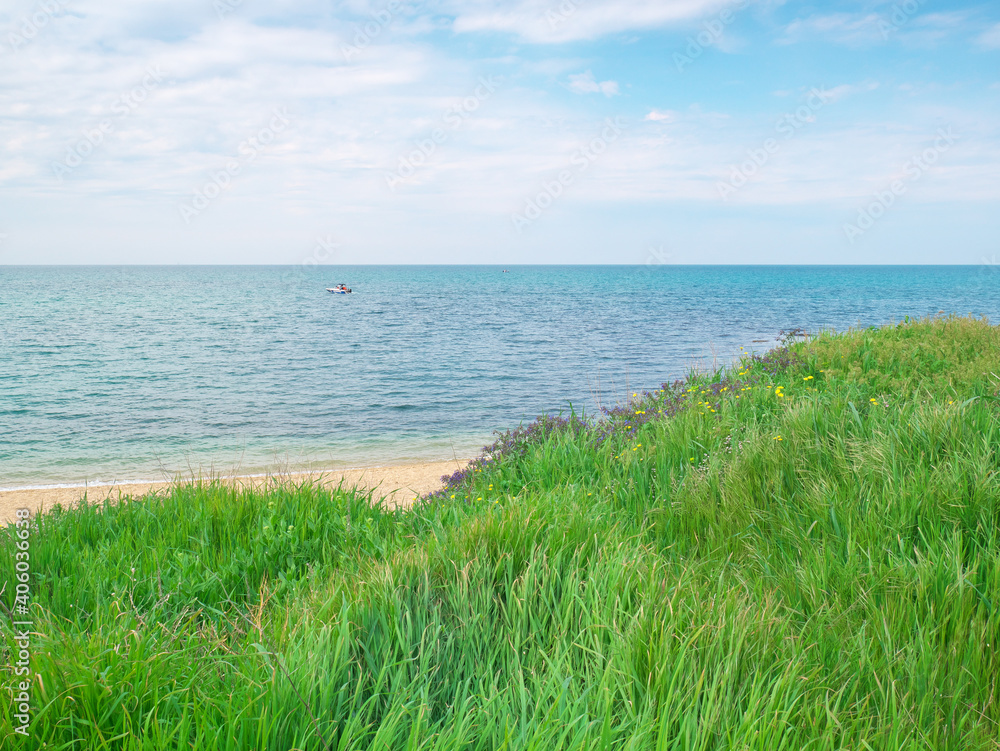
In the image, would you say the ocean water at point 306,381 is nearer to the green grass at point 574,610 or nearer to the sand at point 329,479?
the sand at point 329,479

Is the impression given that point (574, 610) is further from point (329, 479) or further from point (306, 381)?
point (306, 381)

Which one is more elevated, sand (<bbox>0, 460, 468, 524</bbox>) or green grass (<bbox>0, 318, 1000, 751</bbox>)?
green grass (<bbox>0, 318, 1000, 751</bbox>)

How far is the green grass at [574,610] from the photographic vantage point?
2090mm

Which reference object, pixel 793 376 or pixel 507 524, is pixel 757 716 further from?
pixel 793 376

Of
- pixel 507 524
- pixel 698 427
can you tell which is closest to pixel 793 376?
pixel 698 427

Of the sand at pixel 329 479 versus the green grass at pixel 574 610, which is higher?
the green grass at pixel 574 610

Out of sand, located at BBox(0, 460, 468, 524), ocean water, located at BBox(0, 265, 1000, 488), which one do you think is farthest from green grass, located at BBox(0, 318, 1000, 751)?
sand, located at BBox(0, 460, 468, 524)

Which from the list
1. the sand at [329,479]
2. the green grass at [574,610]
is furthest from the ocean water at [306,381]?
the green grass at [574,610]

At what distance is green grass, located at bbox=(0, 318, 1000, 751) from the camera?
2.09 metres

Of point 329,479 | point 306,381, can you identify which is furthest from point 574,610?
point 306,381

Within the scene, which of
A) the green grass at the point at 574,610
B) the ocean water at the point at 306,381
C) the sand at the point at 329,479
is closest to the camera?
the green grass at the point at 574,610

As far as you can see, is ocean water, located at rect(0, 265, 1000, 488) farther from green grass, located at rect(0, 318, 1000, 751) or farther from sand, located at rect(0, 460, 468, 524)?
green grass, located at rect(0, 318, 1000, 751)

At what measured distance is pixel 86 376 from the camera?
87.0 feet

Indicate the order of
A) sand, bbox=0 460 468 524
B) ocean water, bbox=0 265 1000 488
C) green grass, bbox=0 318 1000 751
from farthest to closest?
ocean water, bbox=0 265 1000 488, sand, bbox=0 460 468 524, green grass, bbox=0 318 1000 751
